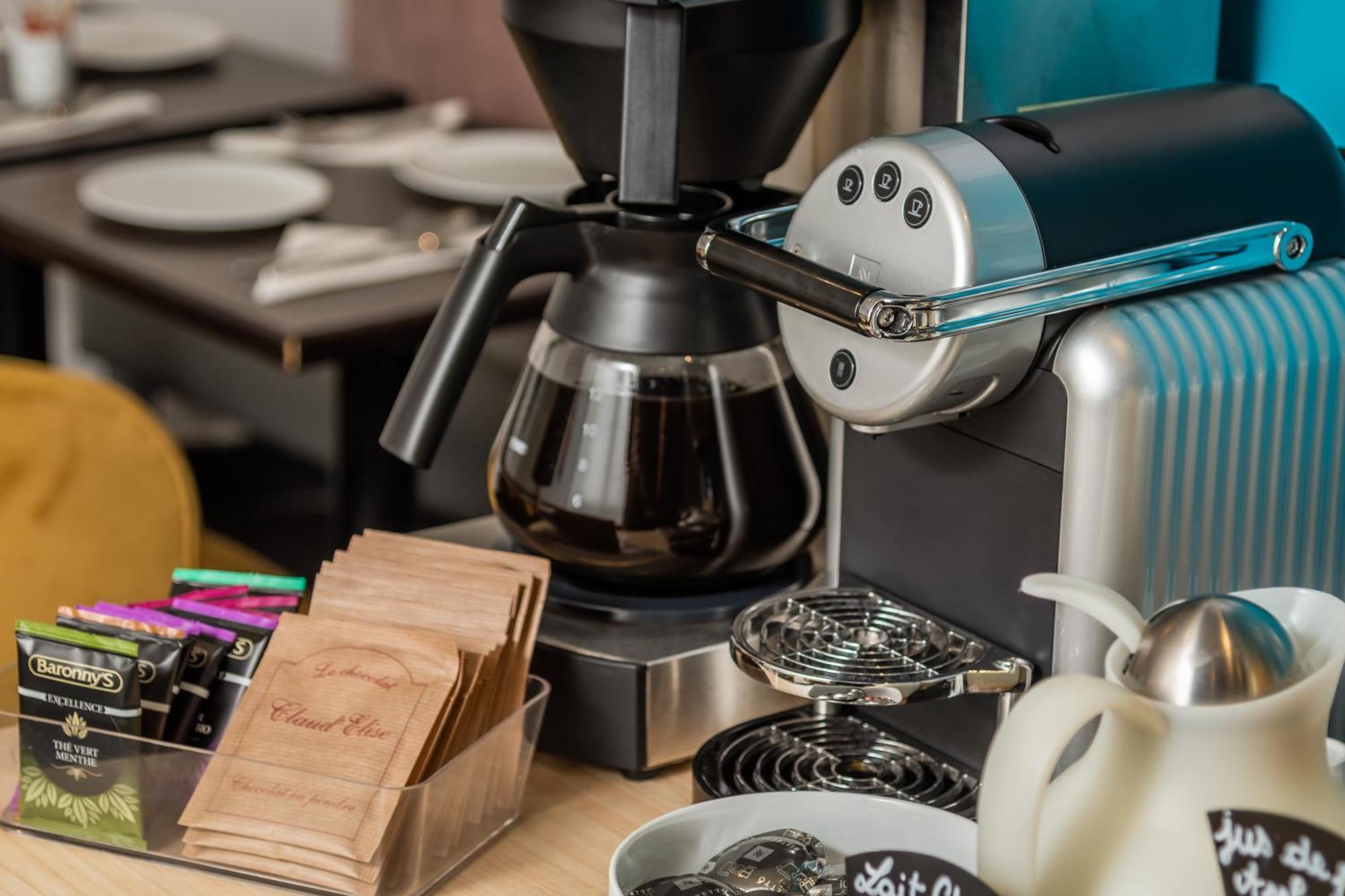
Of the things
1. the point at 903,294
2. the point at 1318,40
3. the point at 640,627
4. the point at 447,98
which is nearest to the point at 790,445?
the point at 640,627

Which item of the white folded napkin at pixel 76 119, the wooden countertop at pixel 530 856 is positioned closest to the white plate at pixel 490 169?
the white folded napkin at pixel 76 119

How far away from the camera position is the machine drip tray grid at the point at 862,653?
78cm

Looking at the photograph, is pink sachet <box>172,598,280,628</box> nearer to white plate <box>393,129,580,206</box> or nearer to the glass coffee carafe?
the glass coffee carafe

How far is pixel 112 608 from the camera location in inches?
34.7

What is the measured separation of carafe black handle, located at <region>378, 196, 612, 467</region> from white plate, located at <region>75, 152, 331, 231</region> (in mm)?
972

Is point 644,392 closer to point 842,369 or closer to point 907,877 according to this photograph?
point 842,369

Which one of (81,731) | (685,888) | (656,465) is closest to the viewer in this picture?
(685,888)

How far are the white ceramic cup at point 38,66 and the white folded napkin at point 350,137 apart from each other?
22 centimetres

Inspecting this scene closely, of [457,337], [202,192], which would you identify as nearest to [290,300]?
[202,192]

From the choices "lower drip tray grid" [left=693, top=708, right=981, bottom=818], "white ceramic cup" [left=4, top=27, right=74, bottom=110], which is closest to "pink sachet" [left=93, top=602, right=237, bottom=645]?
"lower drip tray grid" [left=693, top=708, right=981, bottom=818]

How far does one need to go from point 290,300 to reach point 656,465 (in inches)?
30.1

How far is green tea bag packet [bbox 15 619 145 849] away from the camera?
82 centimetres

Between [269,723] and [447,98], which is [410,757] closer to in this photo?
[269,723]

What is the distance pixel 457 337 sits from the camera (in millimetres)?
858
